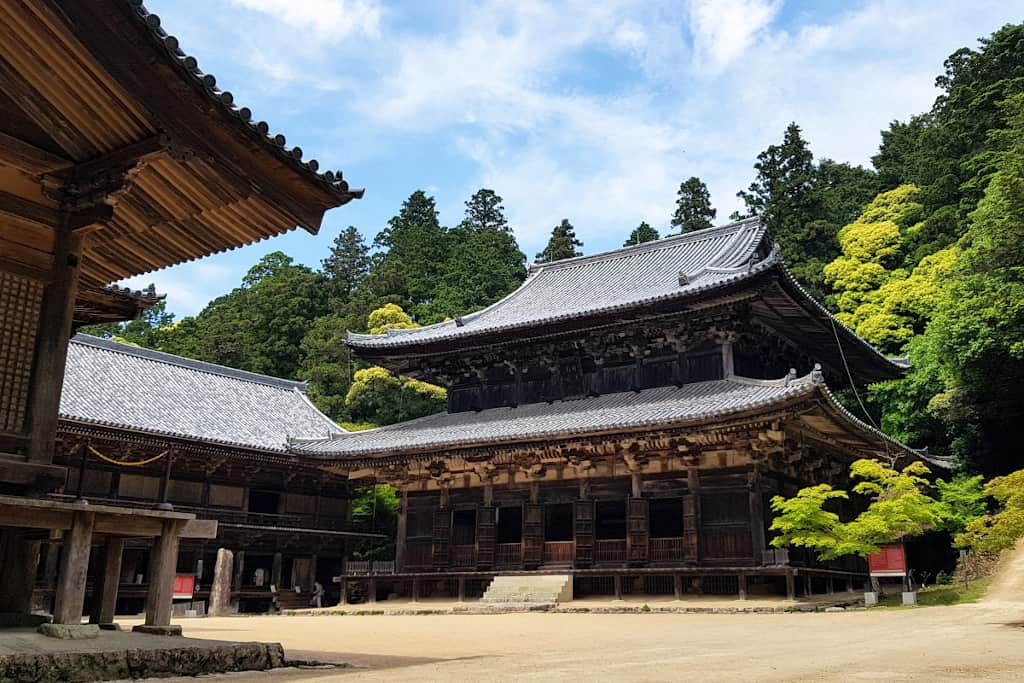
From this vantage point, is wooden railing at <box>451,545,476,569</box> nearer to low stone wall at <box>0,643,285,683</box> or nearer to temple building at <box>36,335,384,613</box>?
temple building at <box>36,335,384,613</box>

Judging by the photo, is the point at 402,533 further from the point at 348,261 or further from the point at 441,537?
the point at 348,261

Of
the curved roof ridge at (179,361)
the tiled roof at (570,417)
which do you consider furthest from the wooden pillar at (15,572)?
the curved roof ridge at (179,361)

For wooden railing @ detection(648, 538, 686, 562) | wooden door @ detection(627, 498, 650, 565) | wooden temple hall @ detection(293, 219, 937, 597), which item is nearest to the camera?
wooden temple hall @ detection(293, 219, 937, 597)

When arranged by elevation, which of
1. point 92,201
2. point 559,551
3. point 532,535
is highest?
point 92,201

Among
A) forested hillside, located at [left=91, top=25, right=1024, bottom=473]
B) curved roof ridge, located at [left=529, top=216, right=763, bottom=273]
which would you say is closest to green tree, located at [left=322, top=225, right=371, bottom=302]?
forested hillside, located at [left=91, top=25, right=1024, bottom=473]

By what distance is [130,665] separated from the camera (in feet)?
21.6

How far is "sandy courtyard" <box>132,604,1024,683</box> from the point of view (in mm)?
6785

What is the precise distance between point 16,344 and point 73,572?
86.5 inches

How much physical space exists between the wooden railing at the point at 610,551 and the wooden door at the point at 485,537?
3576 millimetres

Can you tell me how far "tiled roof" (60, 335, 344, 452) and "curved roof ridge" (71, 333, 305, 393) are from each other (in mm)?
38

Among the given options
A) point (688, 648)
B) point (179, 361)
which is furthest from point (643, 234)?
point (688, 648)

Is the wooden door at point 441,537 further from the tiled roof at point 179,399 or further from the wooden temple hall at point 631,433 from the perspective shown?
the tiled roof at point 179,399

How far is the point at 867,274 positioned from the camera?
42094 millimetres

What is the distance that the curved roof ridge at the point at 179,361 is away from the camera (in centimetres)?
3266
